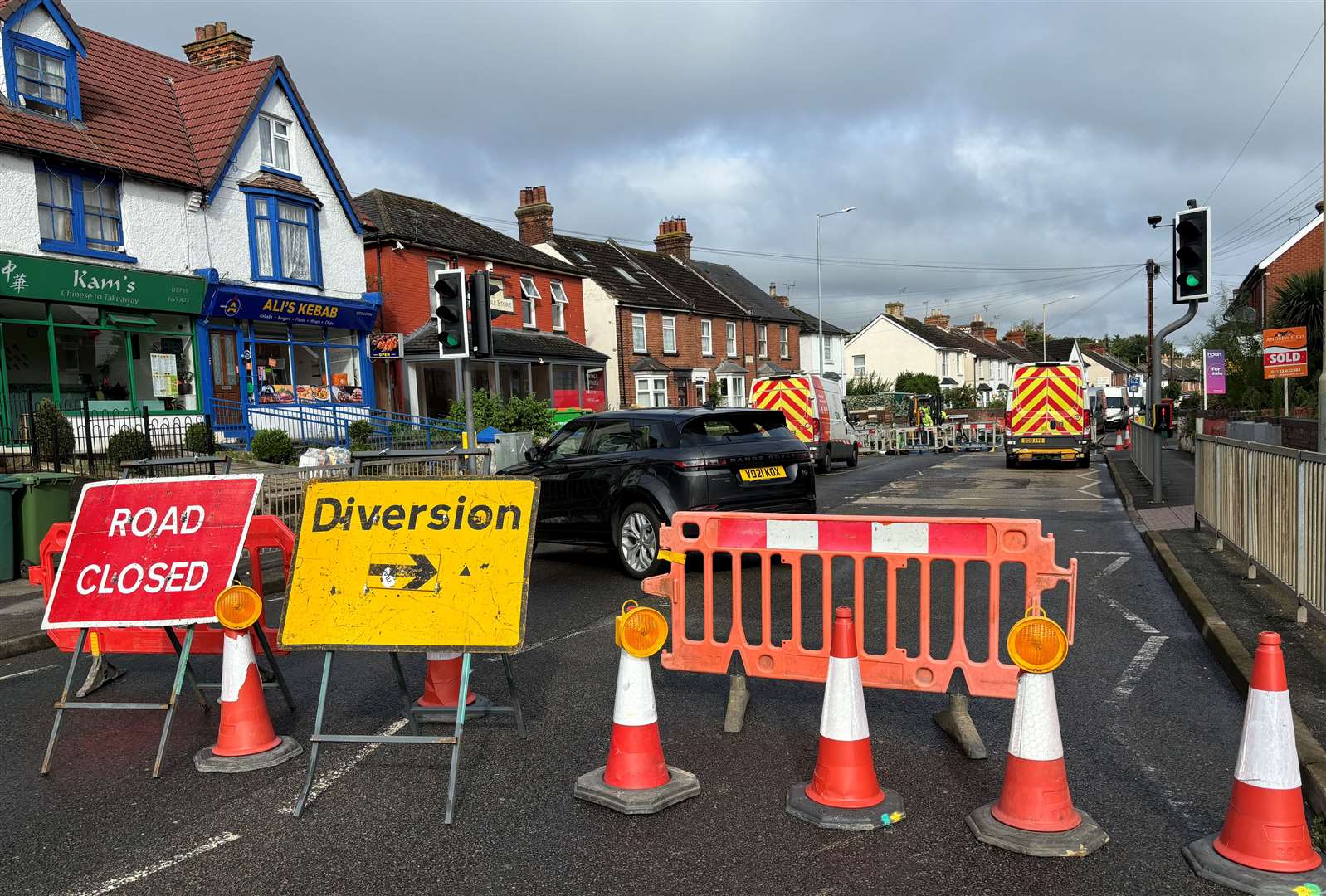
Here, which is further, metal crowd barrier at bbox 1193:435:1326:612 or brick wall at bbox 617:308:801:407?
brick wall at bbox 617:308:801:407

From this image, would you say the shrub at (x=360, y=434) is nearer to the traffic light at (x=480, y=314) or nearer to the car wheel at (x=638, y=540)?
the traffic light at (x=480, y=314)

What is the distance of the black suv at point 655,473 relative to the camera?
9.09 m

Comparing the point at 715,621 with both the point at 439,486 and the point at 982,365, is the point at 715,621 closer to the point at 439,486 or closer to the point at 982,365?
the point at 439,486

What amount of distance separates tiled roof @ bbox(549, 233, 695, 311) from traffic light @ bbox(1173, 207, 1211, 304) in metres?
25.7

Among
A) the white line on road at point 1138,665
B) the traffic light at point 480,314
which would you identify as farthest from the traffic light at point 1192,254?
the traffic light at point 480,314

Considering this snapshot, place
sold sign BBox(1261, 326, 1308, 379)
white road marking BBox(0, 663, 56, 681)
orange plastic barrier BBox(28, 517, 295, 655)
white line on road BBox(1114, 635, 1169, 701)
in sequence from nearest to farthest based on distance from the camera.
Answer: white line on road BBox(1114, 635, 1169, 701) < orange plastic barrier BBox(28, 517, 295, 655) < white road marking BBox(0, 663, 56, 681) < sold sign BBox(1261, 326, 1308, 379)

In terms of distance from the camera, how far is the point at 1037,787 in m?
3.56

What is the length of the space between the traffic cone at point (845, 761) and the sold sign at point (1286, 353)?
19.9 metres

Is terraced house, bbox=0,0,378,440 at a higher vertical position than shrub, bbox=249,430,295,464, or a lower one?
higher

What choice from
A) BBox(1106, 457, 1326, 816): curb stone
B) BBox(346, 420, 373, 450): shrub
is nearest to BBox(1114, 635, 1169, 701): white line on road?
BBox(1106, 457, 1326, 816): curb stone

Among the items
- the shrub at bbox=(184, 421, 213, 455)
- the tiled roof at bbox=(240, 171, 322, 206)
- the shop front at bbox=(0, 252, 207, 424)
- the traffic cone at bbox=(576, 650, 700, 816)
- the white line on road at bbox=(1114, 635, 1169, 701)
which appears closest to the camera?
the traffic cone at bbox=(576, 650, 700, 816)

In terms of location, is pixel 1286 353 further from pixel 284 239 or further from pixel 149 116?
pixel 149 116

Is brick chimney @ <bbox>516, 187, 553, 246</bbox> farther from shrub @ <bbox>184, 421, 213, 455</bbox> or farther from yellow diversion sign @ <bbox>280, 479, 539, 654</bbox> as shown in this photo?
yellow diversion sign @ <bbox>280, 479, 539, 654</bbox>

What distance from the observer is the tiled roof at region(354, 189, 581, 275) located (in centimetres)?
2752
